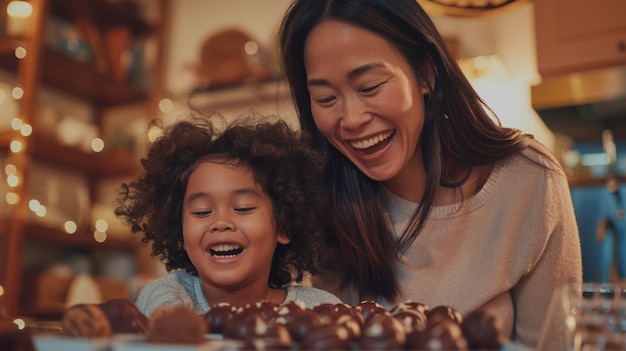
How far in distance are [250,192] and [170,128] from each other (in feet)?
1.02

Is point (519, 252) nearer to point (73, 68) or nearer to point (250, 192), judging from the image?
point (250, 192)

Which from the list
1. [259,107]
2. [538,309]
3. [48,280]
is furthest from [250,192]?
[259,107]

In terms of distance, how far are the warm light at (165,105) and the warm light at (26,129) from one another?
0.95 m

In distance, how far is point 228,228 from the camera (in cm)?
110

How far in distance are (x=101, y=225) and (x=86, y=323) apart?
318cm

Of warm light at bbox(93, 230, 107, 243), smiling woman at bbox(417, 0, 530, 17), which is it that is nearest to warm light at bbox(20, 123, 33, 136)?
warm light at bbox(93, 230, 107, 243)

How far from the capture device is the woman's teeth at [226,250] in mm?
1104

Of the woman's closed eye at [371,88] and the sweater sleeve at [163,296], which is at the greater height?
the woman's closed eye at [371,88]

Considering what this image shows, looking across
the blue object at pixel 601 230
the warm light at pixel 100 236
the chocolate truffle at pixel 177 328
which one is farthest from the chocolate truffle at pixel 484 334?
the warm light at pixel 100 236

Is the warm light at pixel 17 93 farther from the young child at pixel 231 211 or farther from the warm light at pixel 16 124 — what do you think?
the young child at pixel 231 211

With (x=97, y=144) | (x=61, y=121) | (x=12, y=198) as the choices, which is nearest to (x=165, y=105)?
(x=97, y=144)

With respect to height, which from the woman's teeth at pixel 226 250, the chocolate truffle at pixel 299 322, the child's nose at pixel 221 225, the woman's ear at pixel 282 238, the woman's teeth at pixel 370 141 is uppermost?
the woman's teeth at pixel 370 141

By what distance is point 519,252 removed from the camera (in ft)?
4.26

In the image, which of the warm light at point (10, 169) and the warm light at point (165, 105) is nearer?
the warm light at point (10, 169)
